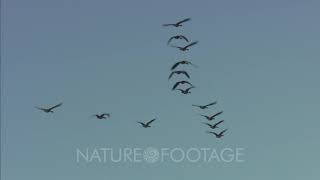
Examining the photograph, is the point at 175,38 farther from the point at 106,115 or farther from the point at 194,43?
the point at 106,115

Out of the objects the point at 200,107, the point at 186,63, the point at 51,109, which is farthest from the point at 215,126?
the point at 51,109

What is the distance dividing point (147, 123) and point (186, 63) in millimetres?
2730

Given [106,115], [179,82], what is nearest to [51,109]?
[106,115]

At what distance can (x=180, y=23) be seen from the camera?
27344 mm

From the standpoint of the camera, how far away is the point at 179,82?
2795 cm

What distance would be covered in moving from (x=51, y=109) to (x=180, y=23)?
5.79 metres

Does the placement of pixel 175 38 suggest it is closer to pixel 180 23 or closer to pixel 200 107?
pixel 180 23

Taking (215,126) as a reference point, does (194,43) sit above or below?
above

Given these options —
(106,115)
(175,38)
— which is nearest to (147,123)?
(106,115)

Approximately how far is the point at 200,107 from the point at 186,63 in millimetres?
1750

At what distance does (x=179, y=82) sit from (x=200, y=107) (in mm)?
1261

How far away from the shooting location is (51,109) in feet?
89.5

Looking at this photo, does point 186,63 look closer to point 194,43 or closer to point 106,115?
point 194,43

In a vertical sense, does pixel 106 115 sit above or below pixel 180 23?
below
